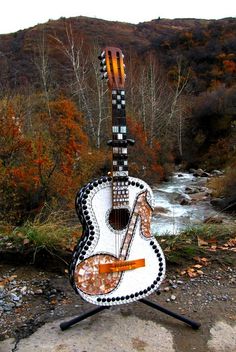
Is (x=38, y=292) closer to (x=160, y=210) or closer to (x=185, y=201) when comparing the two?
(x=160, y=210)

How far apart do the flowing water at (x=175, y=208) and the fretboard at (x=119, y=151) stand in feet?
A: 22.1

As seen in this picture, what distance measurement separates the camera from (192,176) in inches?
990

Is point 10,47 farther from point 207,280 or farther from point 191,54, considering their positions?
point 207,280

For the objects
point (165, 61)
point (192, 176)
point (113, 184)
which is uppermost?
point (165, 61)

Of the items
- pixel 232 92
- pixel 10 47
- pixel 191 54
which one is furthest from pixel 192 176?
pixel 10 47

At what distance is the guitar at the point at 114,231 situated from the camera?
9.04 feet

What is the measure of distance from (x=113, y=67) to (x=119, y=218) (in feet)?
3.71

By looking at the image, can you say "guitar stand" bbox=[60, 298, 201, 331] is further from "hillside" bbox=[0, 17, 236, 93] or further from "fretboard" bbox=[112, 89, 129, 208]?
"hillside" bbox=[0, 17, 236, 93]

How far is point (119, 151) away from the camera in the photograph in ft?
9.32

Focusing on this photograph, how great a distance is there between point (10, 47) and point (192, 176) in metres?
39.8

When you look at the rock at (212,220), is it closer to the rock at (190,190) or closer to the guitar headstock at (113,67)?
the guitar headstock at (113,67)

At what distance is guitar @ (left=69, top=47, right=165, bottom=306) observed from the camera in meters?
2.76

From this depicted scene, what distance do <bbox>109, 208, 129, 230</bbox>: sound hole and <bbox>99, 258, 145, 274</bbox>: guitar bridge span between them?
261 mm

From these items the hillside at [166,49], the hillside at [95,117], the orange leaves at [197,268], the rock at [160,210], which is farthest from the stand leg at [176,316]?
the hillside at [166,49]
